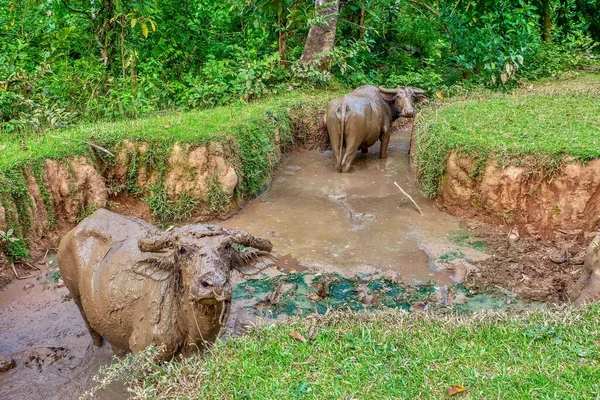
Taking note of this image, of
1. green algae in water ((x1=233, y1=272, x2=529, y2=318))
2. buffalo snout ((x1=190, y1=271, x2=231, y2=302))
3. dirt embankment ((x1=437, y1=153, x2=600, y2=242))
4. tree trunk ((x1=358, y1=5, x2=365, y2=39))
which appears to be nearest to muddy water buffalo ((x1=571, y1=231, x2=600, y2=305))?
green algae in water ((x1=233, y1=272, x2=529, y2=318))

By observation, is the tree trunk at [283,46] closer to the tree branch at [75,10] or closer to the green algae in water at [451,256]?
the tree branch at [75,10]

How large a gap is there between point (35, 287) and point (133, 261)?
7.62 ft

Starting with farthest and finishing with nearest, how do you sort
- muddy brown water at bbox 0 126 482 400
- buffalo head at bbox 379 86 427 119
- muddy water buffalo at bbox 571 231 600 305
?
buffalo head at bbox 379 86 427 119 < muddy brown water at bbox 0 126 482 400 < muddy water buffalo at bbox 571 231 600 305

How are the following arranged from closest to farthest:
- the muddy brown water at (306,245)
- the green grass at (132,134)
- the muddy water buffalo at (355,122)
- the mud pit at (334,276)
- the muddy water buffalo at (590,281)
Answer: the muddy water buffalo at (590,281)
the muddy brown water at (306,245)
the mud pit at (334,276)
the green grass at (132,134)
the muddy water buffalo at (355,122)

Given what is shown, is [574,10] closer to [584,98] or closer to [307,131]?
[584,98]

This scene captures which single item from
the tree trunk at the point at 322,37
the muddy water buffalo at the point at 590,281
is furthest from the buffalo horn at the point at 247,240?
the tree trunk at the point at 322,37

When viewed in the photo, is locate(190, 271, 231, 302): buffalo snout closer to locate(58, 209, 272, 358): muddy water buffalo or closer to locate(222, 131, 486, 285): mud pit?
locate(58, 209, 272, 358): muddy water buffalo

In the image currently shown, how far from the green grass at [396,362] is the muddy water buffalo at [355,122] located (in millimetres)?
5231

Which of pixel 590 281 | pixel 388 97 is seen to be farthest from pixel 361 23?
pixel 590 281

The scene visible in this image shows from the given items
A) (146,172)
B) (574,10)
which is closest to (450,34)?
(574,10)

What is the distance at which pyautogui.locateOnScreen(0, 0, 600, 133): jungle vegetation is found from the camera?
30.7ft

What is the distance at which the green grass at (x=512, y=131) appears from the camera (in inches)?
268

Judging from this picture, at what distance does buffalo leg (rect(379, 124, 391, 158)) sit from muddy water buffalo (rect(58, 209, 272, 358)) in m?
5.86

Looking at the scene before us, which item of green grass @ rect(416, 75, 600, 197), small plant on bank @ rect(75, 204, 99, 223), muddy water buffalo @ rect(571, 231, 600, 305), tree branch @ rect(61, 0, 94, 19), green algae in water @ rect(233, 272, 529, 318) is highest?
tree branch @ rect(61, 0, 94, 19)
